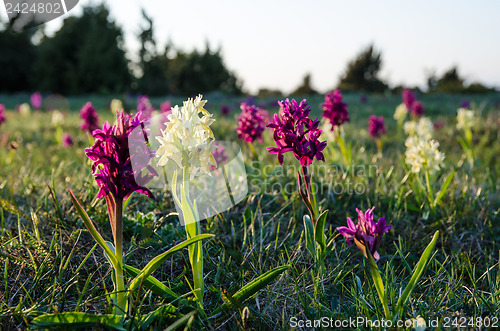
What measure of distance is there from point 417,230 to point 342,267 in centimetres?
97

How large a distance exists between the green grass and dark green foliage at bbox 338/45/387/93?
3934 cm

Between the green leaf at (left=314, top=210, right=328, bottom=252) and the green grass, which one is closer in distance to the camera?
the green grass

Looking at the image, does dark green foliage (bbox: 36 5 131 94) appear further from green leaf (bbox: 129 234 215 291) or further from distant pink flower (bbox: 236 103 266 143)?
green leaf (bbox: 129 234 215 291)

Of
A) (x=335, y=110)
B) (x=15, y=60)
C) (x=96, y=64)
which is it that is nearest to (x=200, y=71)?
(x=96, y=64)

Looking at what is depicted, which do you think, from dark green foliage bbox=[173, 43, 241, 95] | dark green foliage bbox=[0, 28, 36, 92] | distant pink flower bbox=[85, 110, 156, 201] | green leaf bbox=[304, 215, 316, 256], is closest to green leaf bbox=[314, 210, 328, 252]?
green leaf bbox=[304, 215, 316, 256]

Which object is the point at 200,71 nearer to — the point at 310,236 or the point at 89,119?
the point at 89,119

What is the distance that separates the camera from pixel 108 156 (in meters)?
Result: 1.73

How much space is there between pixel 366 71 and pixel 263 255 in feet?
140

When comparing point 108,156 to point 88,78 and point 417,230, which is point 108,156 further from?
point 88,78

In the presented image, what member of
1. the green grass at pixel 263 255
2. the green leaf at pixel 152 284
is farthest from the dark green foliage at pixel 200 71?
the green leaf at pixel 152 284

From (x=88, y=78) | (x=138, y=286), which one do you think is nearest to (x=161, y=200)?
(x=138, y=286)

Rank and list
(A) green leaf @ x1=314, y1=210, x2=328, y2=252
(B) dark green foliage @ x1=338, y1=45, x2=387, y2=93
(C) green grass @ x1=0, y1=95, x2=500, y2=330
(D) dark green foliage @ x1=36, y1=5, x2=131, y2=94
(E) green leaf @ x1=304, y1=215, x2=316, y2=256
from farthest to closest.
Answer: (B) dark green foliage @ x1=338, y1=45, x2=387, y2=93 < (D) dark green foliage @ x1=36, y1=5, x2=131, y2=94 < (E) green leaf @ x1=304, y1=215, x2=316, y2=256 < (A) green leaf @ x1=314, y1=210, x2=328, y2=252 < (C) green grass @ x1=0, y1=95, x2=500, y2=330

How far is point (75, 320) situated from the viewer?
1735mm

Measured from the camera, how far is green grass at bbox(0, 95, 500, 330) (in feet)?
6.76
